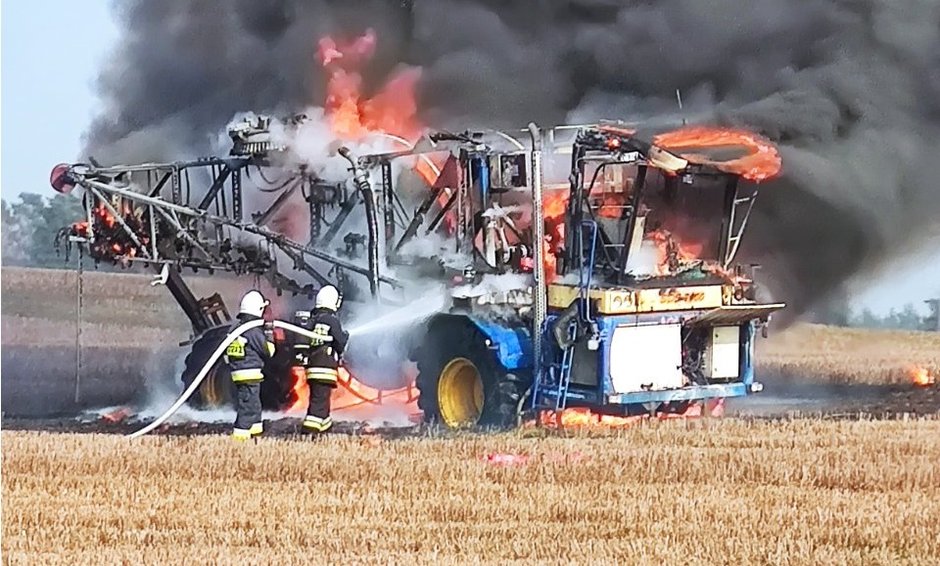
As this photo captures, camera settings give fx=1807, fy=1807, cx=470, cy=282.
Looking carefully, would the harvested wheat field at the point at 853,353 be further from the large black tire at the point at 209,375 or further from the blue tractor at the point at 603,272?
the large black tire at the point at 209,375

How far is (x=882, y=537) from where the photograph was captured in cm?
823

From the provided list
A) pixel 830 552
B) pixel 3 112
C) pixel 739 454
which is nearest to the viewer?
pixel 830 552

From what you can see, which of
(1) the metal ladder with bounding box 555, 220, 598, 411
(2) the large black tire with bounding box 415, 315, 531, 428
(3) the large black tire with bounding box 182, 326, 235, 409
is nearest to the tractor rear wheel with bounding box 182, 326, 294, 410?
(3) the large black tire with bounding box 182, 326, 235, 409

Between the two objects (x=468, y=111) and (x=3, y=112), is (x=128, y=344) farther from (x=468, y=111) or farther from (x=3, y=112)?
(x=468, y=111)

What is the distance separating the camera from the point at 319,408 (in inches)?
378

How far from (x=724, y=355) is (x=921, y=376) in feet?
3.28

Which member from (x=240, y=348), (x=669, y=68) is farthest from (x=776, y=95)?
(x=240, y=348)

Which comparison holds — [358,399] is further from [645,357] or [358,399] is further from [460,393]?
[645,357]

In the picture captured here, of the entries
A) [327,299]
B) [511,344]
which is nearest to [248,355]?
[327,299]

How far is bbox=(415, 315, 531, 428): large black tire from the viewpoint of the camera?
372 inches

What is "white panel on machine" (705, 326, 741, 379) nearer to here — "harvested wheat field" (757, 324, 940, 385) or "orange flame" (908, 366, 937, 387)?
"harvested wheat field" (757, 324, 940, 385)

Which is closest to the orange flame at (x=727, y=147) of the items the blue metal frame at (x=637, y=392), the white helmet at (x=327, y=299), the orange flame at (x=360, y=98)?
the blue metal frame at (x=637, y=392)

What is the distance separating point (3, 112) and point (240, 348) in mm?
1772

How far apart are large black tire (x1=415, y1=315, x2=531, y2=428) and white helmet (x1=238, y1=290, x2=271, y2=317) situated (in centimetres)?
88
